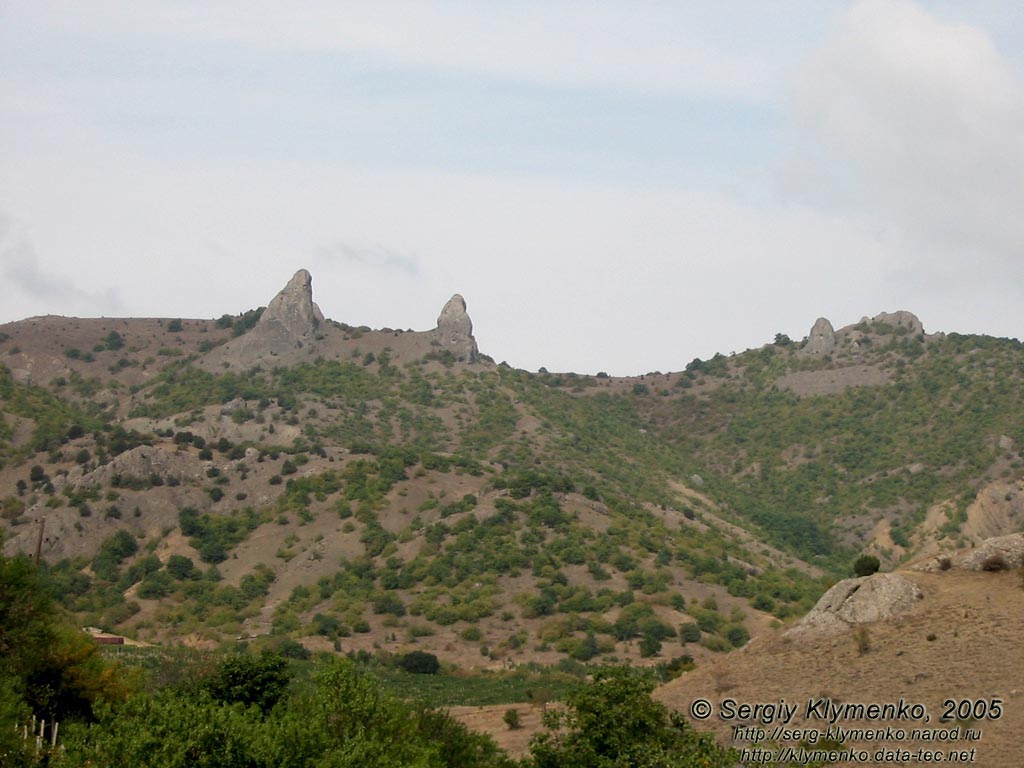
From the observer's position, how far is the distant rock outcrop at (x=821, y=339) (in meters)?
192

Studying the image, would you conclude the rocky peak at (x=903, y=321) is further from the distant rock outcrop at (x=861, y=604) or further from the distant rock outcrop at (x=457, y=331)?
the distant rock outcrop at (x=861, y=604)

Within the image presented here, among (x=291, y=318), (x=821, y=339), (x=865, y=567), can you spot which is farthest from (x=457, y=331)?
(x=865, y=567)

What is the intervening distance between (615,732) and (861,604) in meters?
18.1

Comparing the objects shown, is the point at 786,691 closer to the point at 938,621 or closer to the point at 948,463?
the point at 938,621

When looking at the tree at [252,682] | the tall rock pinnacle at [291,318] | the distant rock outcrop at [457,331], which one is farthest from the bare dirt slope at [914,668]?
the tall rock pinnacle at [291,318]

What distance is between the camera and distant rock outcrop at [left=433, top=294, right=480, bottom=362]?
182250mm

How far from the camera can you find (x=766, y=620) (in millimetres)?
92000

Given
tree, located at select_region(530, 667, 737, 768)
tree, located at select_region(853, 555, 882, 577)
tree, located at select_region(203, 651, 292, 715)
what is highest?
tree, located at select_region(853, 555, 882, 577)

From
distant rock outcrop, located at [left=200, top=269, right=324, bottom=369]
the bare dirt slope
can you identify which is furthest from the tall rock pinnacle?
the bare dirt slope

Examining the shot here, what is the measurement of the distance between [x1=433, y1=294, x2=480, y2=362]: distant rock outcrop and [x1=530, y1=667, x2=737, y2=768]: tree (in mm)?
143369

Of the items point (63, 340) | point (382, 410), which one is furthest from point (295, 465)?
point (63, 340)

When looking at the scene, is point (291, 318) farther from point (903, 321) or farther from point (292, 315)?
point (903, 321)

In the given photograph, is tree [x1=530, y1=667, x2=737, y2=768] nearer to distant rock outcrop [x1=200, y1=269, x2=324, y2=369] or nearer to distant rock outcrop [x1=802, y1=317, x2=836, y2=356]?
distant rock outcrop [x1=200, y1=269, x2=324, y2=369]

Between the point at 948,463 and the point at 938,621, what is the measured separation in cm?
10322
